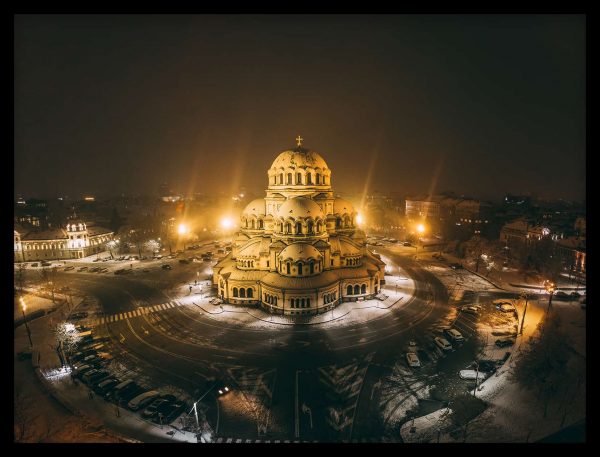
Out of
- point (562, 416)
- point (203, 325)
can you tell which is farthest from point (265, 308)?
point (562, 416)

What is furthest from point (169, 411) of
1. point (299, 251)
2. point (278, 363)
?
point (299, 251)

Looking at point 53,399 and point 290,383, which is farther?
point 290,383

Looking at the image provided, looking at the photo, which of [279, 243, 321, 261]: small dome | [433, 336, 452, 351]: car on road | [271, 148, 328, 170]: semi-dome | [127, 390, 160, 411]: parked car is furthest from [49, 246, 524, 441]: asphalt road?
[271, 148, 328, 170]: semi-dome

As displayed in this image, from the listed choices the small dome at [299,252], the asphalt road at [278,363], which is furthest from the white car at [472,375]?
the small dome at [299,252]

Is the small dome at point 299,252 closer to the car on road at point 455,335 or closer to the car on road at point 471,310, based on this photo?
the car on road at point 455,335

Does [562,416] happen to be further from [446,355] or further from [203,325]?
[203,325]

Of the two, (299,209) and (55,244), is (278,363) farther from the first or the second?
(55,244)

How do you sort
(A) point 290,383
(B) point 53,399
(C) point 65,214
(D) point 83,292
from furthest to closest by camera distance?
(C) point 65,214 < (D) point 83,292 < (A) point 290,383 < (B) point 53,399
